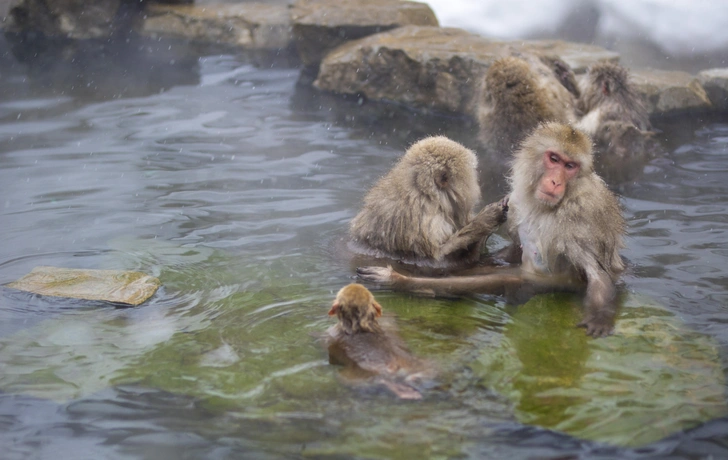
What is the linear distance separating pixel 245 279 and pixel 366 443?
6.47ft

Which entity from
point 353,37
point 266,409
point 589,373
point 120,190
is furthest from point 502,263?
point 353,37

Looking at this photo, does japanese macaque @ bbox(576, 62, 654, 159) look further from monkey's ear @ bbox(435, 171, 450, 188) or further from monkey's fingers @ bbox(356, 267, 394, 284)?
monkey's fingers @ bbox(356, 267, 394, 284)

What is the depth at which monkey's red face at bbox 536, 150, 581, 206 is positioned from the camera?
13.9ft

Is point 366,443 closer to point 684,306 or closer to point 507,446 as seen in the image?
point 507,446

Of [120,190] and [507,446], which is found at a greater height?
[120,190]

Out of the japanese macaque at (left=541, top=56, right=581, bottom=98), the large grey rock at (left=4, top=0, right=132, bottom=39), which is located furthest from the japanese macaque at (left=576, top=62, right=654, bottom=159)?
the large grey rock at (left=4, top=0, right=132, bottom=39)

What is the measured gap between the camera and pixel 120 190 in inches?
256

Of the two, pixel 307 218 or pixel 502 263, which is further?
pixel 307 218

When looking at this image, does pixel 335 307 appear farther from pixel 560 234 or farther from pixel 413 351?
pixel 560 234

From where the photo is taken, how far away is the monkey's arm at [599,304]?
158 inches

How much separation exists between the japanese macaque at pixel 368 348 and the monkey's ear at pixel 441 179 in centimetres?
130

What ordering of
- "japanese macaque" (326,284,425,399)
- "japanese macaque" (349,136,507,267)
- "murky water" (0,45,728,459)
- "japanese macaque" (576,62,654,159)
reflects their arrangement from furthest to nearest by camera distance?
"japanese macaque" (576,62,654,159) → "japanese macaque" (349,136,507,267) → "japanese macaque" (326,284,425,399) → "murky water" (0,45,728,459)

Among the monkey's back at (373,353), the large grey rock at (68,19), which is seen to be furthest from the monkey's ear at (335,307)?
the large grey rock at (68,19)

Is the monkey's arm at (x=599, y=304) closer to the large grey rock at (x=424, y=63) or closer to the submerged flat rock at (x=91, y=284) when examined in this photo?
the submerged flat rock at (x=91, y=284)
